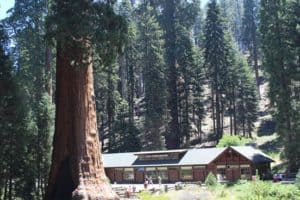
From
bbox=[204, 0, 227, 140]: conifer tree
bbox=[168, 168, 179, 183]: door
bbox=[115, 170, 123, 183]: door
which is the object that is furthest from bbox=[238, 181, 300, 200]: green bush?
bbox=[204, 0, 227, 140]: conifer tree

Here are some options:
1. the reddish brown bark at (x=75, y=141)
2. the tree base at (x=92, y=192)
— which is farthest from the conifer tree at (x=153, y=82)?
the tree base at (x=92, y=192)

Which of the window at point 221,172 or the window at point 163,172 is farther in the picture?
the window at point 163,172

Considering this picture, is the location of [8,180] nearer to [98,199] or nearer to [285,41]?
[98,199]

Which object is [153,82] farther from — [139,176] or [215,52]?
[139,176]

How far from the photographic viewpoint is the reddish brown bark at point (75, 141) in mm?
20703

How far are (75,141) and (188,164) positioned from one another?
33200mm

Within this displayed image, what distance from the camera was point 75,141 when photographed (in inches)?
837

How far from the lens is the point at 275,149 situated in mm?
59781

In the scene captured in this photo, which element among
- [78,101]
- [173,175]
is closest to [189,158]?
[173,175]

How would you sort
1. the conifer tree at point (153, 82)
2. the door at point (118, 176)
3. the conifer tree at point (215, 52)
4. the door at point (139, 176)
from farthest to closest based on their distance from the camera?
the conifer tree at point (215, 52), the conifer tree at point (153, 82), the door at point (118, 176), the door at point (139, 176)

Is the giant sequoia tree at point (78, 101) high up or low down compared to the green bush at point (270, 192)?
up

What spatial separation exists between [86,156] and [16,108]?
780 cm

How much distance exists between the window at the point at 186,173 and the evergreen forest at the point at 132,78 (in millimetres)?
9832

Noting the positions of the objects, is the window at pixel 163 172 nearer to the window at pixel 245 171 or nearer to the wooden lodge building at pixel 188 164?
the wooden lodge building at pixel 188 164
